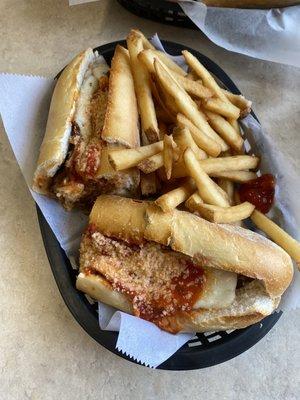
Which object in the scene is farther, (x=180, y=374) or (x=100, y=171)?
(x=180, y=374)

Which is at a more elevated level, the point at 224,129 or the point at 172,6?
the point at 172,6

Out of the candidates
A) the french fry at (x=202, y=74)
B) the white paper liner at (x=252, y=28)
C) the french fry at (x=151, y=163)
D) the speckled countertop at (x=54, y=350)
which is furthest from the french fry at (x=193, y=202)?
the white paper liner at (x=252, y=28)

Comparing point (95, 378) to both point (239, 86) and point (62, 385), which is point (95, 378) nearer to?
point (62, 385)

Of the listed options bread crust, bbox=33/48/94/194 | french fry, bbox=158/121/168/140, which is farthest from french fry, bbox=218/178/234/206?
bread crust, bbox=33/48/94/194

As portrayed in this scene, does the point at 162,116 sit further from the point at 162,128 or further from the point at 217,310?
the point at 217,310

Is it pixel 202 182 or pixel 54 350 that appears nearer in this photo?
pixel 202 182

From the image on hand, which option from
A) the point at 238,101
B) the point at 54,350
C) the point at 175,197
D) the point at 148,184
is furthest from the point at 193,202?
the point at 54,350

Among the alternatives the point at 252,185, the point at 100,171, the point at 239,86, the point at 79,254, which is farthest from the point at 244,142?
the point at 79,254
